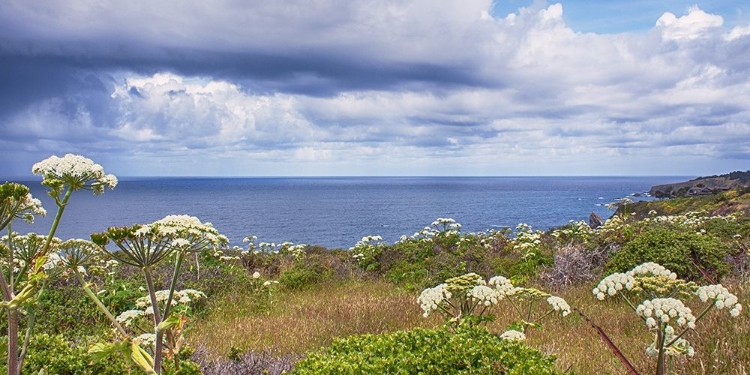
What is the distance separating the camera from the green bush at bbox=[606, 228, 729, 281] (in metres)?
10.3

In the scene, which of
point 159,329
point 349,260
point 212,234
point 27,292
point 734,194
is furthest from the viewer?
point 734,194

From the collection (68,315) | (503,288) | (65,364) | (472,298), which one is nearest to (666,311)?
(503,288)

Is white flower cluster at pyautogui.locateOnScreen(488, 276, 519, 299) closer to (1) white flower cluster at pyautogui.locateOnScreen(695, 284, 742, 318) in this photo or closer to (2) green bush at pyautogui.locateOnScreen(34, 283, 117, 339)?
(1) white flower cluster at pyautogui.locateOnScreen(695, 284, 742, 318)

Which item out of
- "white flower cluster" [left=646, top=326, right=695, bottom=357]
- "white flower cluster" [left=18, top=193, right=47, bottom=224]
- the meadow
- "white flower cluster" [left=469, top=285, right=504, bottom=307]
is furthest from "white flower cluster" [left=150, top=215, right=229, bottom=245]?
"white flower cluster" [left=646, top=326, right=695, bottom=357]

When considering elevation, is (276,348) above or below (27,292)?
below

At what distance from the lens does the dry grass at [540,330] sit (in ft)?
16.8

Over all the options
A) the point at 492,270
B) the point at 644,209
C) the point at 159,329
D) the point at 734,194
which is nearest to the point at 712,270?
Answer: the point at 492,270

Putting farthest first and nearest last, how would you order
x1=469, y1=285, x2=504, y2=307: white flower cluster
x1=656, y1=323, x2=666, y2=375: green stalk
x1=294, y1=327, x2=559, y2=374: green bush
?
x1=469, y1=285, x2=504, y2=307: white flower cluster, x1=656, y1=323, x2=666, y2=375: green stalk, x1=294, y1=327, x2=559, y2=374: green bush

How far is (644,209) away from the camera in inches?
1758

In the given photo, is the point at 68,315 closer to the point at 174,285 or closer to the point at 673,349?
the point at 174,285

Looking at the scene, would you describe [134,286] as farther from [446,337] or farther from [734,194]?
[734,194]

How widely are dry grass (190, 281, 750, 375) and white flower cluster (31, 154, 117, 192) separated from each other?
3796 millimetres

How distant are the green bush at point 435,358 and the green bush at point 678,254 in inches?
315

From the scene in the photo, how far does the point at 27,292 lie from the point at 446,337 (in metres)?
2.91
